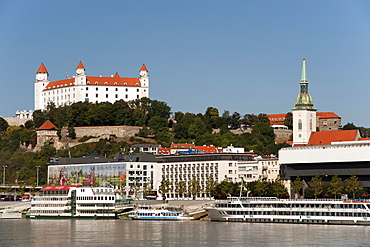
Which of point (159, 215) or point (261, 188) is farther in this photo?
point (261, 188)

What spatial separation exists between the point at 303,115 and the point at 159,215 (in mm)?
65140

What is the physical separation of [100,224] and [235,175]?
42.9m

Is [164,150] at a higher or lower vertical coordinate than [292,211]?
higher

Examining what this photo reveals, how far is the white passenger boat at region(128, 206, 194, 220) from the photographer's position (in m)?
111

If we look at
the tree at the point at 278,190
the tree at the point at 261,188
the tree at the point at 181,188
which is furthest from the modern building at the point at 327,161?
the tree at the point at 181,188

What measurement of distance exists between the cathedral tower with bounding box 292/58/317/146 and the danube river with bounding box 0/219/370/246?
68.2m

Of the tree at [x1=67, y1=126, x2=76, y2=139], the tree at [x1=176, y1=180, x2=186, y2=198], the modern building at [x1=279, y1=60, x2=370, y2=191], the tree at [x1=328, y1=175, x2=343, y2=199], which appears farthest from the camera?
the tree at [x1=67, y1=126, x2=76, y2=139]

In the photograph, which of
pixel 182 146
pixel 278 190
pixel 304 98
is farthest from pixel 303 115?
pixel 278 190

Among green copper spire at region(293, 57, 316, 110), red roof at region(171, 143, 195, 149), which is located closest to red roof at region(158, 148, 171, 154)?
red roof at region(171, 143, 195, 149)

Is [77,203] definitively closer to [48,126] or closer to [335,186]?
[335,186]

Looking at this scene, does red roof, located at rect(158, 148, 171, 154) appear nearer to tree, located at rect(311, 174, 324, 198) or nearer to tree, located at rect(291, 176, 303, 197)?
tree, located at rect(291, 176, 303, 197)

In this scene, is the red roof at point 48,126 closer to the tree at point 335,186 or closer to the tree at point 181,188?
the tree at point 181,188

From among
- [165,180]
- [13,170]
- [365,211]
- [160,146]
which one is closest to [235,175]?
[165,180]

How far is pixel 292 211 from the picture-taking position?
10194cm
